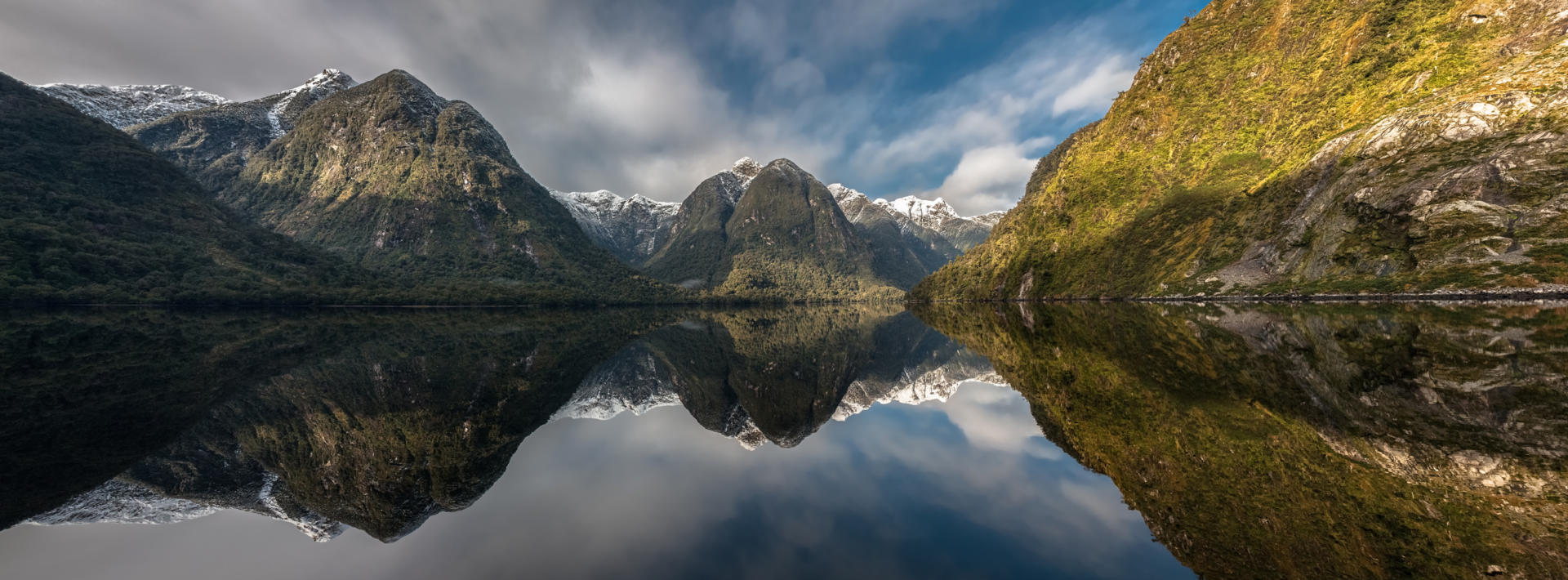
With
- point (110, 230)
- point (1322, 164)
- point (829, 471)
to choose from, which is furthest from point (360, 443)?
point (110, 230)

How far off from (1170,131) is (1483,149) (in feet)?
220

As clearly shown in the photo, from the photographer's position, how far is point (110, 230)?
10100 cm

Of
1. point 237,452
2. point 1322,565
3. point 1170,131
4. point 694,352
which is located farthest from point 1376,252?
point 237,452

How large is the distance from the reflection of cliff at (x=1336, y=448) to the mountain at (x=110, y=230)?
13930cm

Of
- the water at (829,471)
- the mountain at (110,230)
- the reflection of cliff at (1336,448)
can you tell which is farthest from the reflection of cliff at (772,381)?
the mountain at (110,230)

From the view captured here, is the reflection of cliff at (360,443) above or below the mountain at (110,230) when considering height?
below

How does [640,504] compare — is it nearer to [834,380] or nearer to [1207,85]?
[834,380]

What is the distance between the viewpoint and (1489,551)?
5480mm

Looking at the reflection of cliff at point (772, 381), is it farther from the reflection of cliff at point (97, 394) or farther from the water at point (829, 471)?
the reflection of cliff at point (97, 394)

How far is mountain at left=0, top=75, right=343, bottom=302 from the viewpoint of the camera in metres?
84.8

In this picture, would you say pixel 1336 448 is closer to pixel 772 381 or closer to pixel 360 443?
pixel 772 381

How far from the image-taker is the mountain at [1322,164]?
5538 cm

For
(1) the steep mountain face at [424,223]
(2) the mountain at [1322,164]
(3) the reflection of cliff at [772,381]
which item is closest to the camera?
(3) the reflection of cliff at [772,381]

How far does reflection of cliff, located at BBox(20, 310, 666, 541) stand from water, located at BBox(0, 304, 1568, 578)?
103 mm
